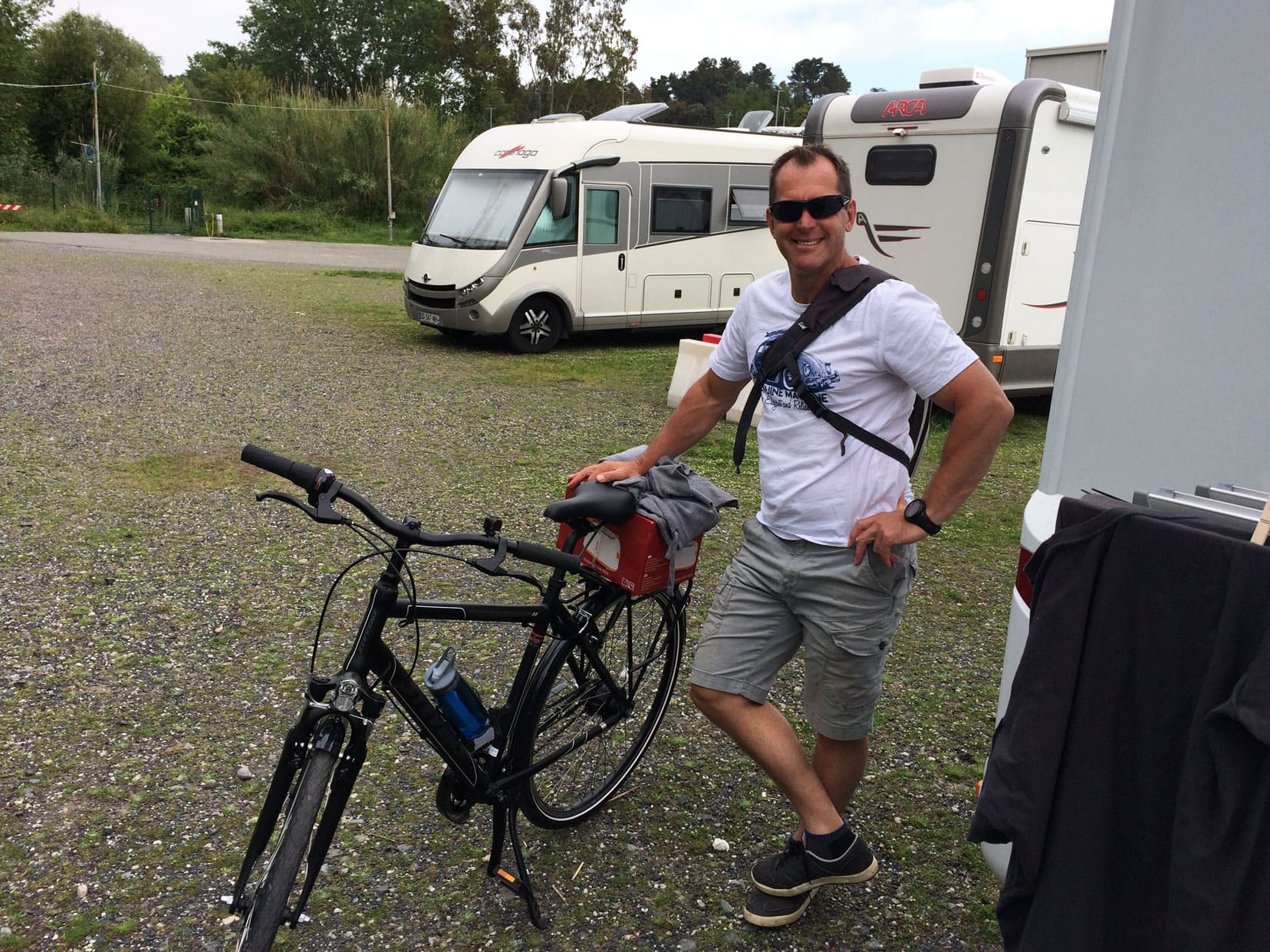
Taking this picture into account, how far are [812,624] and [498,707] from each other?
3.10 ft

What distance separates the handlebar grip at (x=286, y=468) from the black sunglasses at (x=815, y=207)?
133 cm

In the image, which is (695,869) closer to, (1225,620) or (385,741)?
(385,741)

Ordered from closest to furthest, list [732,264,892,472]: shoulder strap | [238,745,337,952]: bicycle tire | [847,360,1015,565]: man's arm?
[238,745,337,952]: bicycle tire
[847,360,1015,565]: man's arm
[732,264,892,472]: shoulder strap

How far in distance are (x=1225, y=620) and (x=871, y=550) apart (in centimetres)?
113

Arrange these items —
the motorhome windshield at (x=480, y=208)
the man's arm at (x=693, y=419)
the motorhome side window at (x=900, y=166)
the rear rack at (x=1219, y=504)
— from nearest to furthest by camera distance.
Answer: the rear rack at (x=1219, y=504) → the man's arm at (x=693, y=419) → the motorhome side window at (x=900, y=166) → the motorhome windshield at (x=480, y=208)

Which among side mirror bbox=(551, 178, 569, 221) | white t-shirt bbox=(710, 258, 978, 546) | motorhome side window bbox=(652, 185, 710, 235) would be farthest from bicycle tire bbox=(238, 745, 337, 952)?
motorhome side window bbox=(652, 185, 710, 235)

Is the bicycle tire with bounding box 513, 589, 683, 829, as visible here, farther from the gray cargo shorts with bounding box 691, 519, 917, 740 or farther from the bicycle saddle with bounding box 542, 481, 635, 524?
the gray cargo shorts with bounding box 691, 519, 917, 740

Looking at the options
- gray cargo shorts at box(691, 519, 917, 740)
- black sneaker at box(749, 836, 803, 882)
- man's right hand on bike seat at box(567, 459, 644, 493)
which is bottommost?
black sneaker at box(749, 836, 803, 882)

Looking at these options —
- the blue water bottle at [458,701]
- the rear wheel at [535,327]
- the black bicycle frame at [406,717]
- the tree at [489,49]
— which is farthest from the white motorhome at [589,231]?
the tree at [489,49]

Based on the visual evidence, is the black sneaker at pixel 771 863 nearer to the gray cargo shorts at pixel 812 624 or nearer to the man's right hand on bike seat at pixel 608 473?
the gray cargo shorts at pixel 812 624

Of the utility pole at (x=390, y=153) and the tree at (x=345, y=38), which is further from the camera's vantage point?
the tree at (x=345, y=38)

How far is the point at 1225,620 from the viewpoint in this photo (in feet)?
5.15

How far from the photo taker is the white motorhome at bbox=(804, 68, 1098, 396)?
8.70 m

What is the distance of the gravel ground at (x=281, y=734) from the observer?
295 cm
